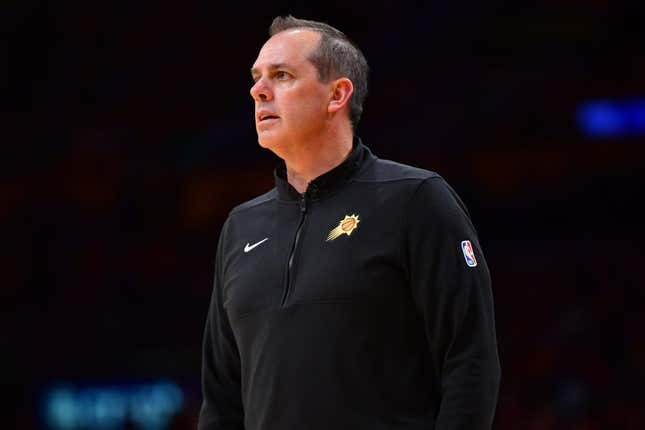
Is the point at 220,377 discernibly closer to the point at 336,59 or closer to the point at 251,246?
the point at 251,246

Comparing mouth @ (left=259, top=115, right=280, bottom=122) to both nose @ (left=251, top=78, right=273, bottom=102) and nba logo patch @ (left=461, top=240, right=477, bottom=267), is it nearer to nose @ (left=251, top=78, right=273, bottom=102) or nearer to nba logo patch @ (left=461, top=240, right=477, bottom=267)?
nose @ (left=251, top=78, right=273, bottom=102)

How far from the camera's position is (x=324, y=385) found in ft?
8.86

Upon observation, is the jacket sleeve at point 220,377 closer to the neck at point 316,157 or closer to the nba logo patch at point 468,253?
the neck at point 316,157

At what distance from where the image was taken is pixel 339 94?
3016 millimetres

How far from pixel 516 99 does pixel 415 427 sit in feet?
34.8

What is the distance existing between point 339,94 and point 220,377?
880 mm

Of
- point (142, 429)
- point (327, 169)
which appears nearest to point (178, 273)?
point (142, 429)

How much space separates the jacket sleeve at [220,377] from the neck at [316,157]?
35cm

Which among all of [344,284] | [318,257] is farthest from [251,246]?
[344,284]

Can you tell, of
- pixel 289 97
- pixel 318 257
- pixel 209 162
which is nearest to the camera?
pixel 318 257

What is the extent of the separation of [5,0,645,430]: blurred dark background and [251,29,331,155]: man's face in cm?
A: 781

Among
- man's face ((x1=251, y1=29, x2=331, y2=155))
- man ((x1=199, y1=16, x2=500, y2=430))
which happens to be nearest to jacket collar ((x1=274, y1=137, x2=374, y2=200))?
man ((x1=199, y1=16, x2=500, y2=430))

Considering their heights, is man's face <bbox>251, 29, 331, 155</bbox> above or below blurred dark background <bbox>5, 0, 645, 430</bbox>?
above

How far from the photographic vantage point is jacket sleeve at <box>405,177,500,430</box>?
260 cm
